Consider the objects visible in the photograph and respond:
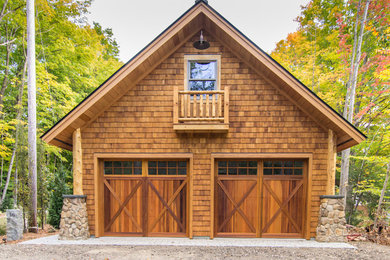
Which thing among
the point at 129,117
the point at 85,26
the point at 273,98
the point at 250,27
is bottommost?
the point at 129,117

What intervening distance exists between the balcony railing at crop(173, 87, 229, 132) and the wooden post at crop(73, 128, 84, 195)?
3007 millimetres

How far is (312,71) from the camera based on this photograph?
1080 cm

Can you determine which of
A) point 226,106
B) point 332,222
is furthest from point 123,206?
point 332,222

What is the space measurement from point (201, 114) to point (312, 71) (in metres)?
8.47

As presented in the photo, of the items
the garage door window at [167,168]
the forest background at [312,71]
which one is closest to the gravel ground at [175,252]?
the garage door window at [167,168]

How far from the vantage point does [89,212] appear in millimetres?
6043

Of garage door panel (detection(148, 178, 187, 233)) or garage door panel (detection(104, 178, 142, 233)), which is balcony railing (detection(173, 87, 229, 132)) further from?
garage door panel (detection(104, 178, 142, 233))

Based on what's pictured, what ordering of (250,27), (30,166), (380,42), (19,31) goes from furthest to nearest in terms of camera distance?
(250,27)
(19,31)
(380,42)
(30,166)

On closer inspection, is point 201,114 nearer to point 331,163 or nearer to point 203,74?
point 203,74

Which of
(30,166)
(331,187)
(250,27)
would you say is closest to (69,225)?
(30,166)

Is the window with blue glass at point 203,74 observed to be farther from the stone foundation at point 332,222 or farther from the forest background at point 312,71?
the forest background at point 312,71

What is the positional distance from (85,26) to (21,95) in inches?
204

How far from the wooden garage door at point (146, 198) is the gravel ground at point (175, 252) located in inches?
32.2

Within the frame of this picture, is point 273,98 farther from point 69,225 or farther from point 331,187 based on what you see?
point 69,225
